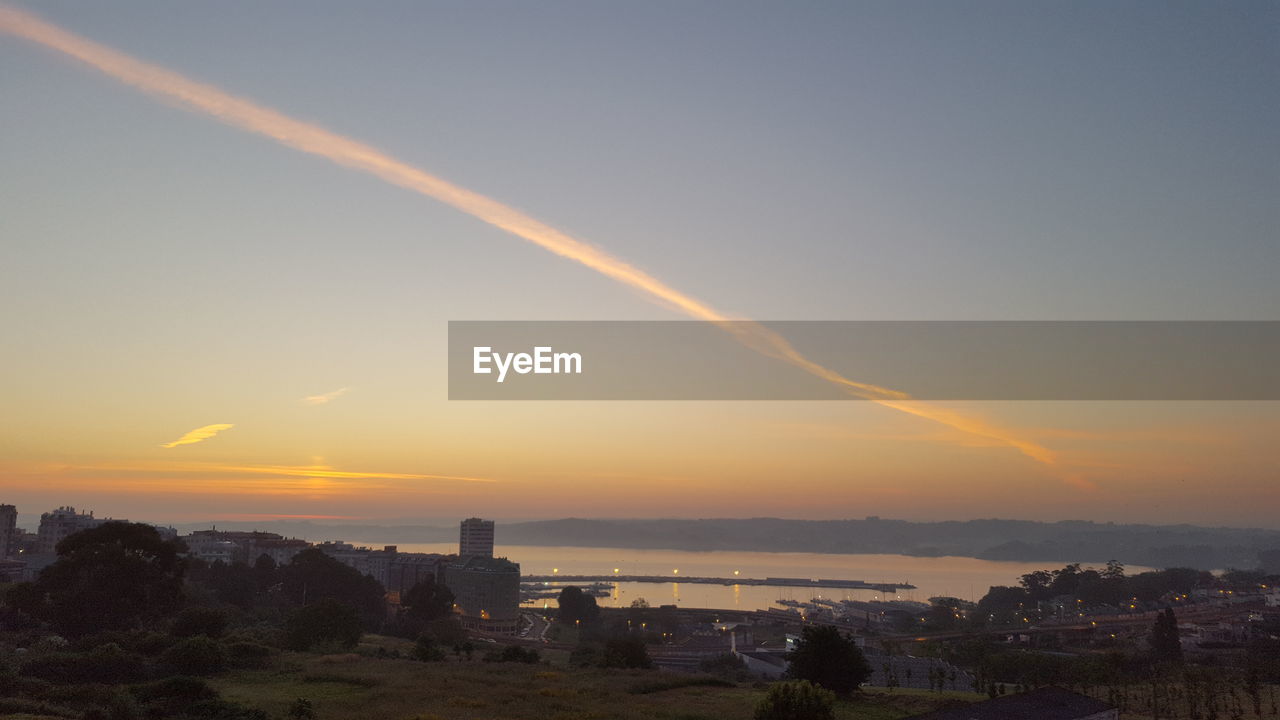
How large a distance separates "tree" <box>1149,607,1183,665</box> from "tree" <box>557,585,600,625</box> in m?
58.9

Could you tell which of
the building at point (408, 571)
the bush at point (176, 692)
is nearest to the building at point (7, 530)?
the building at point (408, 571)

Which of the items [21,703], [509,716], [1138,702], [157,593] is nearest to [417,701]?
[509,716]

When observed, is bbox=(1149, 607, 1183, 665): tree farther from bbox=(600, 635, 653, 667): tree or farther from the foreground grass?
bbox=(600, 635, 653, 667): tree

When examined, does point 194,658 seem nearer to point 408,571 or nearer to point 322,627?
point 322,627

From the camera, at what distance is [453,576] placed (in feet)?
396

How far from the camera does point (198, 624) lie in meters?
35.8

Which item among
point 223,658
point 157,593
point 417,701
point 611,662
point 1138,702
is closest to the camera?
point 417,701

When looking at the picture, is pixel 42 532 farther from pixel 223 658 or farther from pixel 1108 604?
pixel 1108 604

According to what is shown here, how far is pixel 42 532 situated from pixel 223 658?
12085cm

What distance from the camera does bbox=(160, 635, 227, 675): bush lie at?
27.8 m

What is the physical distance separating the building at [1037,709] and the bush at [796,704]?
10.6 feet

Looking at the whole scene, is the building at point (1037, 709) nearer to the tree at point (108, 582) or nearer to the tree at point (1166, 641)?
the tree at point (1166, 641)

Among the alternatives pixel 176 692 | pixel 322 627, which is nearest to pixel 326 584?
pixel 322 627

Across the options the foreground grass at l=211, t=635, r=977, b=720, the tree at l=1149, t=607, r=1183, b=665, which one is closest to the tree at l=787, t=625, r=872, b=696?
the foreground grass at l=211, t=635, r=977, b=720
